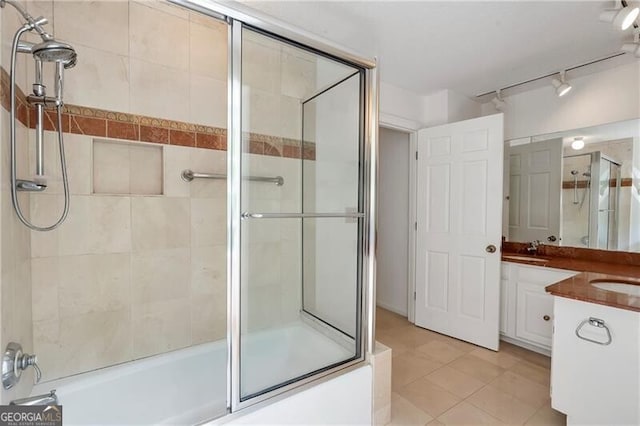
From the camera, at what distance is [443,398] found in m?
1.90

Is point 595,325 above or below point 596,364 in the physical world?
above

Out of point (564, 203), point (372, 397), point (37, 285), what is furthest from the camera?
point (564, 203)

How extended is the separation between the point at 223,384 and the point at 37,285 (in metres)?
1.06

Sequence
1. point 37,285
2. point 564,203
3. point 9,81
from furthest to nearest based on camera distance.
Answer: point 564,203, point 37,285, point 9,81

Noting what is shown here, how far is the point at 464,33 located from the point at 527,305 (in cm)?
220

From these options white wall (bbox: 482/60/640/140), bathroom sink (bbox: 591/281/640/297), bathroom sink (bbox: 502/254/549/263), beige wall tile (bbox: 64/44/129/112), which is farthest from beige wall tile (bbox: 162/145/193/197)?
white wall (bbox: 482/60/640/140)

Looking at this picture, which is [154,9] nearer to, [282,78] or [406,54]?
[282,78]

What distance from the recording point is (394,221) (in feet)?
11.3

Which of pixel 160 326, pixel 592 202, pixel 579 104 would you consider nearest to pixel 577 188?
pixel 592 202

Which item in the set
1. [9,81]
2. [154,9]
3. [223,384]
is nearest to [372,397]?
[223,384]

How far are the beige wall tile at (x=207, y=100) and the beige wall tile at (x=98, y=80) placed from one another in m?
Answer: 0.36

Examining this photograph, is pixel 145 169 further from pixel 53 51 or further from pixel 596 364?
pixel 596 364

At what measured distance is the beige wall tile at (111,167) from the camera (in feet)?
5.22

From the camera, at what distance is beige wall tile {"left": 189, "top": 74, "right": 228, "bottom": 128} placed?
6.04 feet
